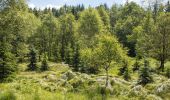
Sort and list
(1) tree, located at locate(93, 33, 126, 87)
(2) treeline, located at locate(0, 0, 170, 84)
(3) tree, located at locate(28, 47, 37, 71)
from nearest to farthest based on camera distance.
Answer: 1. (2) treeline, located at locate(0, 0, 170, 84)
2. (1) tree, located at locate(93, 33, 126, 87)
3. (3) tree, located at locate(28, 47, 37, 71)

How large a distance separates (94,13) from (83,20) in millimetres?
3287

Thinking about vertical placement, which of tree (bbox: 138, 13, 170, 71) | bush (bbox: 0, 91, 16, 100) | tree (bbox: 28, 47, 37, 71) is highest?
tree (bbox: 138, 13, 170, 71)

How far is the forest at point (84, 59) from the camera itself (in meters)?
12.1

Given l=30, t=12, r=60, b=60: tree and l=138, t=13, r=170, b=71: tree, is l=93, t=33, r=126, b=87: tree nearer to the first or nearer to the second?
l=138, t=13, r=170, b=71: tree

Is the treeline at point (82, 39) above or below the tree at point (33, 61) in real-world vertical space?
above

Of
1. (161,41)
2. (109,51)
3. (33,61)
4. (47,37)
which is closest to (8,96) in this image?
(109,51)

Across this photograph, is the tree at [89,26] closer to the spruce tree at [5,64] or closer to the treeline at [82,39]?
the treeline at [82,39]

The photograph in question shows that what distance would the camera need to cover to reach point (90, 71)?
4569cm

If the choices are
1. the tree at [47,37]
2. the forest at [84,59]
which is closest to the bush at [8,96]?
the forest at [84,59]

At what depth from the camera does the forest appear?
12.1 metres

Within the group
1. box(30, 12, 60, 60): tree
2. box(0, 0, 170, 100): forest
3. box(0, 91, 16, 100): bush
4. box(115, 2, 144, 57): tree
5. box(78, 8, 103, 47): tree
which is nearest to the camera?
box(0, 91, 16, 100): bush

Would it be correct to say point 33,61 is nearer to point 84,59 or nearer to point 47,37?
point 84,59

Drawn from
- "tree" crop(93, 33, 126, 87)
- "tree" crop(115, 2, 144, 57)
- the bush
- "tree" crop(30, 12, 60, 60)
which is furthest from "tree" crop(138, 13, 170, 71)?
the bush

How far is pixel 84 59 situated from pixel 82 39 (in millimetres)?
23929
